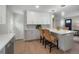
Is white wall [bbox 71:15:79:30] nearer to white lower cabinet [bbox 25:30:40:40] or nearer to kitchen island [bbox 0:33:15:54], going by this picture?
kitchen island [bbox 0:33:15:54]

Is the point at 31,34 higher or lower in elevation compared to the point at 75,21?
lower

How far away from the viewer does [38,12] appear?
284 cm

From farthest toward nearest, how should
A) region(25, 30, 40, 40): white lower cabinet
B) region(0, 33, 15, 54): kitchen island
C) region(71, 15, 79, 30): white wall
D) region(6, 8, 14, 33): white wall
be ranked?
region(25, 30, 40, 40): white lower cabinet < region(6, 8, 14, 33): white wall < region(71, 15, 79, 30): white wall < region(0, 33, 15, 54): kitchen island

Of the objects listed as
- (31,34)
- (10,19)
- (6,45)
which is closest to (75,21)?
(6,45)

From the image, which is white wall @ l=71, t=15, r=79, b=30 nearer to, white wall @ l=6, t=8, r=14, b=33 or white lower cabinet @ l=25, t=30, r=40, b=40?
white wall @ l=6, t=8, r=14, b=33

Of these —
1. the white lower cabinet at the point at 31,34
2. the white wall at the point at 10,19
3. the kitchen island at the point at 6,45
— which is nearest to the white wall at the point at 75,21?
the kitchen island at the point at 6,45

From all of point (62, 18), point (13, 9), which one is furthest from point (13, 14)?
point (62, 18)

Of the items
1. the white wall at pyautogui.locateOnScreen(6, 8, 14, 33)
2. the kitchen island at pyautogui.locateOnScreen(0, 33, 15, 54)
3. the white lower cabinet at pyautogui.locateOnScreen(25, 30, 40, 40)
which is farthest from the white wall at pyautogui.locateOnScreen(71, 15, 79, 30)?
the white lower cabinet at pyautogui.locateOnScreen(25, 30, 40, 40)

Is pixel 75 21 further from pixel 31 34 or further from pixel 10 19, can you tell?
pixel 31 34

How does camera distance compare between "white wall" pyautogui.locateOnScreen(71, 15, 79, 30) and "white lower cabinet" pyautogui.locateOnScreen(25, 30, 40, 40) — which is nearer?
"white wall" pyautogui.locateOnScreen(71, 15, 79, 30)

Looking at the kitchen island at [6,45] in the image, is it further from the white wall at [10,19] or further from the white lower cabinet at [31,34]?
the white lower cabinet at [31,34]

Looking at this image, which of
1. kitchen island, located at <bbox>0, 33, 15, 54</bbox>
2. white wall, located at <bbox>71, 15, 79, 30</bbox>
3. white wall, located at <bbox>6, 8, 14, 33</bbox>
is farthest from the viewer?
white wall, located at <bbox>6, 8, 14, 33</bbox>

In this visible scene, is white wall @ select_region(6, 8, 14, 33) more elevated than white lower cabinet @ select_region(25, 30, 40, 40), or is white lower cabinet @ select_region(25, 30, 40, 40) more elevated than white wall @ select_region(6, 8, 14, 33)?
white wall @ select_region(6, 8, 14, 33)
